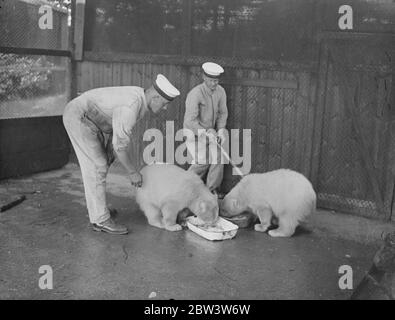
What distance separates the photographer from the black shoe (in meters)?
6.29

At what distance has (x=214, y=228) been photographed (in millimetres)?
6383

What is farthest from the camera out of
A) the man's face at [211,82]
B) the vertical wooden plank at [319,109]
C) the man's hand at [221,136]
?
the man's hand at [221,136]

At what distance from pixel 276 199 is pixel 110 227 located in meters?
2.01

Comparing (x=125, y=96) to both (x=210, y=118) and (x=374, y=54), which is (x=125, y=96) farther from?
(x=374, y=54)

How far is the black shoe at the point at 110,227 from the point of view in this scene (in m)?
6.29

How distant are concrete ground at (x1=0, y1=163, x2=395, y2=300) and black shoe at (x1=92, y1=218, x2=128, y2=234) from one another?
7 cm

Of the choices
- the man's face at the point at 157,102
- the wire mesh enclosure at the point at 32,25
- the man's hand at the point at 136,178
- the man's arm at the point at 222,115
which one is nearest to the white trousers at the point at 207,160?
the man's arm at the point at 222,115

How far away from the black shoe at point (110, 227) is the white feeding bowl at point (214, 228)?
82 centimetres

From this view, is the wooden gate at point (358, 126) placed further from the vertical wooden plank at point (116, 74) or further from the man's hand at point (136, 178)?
the vertical wooden plank at point (116, 74)

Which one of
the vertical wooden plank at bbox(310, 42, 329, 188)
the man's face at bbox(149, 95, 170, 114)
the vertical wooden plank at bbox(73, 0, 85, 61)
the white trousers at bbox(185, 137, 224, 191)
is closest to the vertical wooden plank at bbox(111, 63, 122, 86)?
the vertical wooden plank at bbox(73, 0, 85, 61)

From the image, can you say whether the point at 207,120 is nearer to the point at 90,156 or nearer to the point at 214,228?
the point at 214,228

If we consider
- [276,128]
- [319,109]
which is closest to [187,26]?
[276,128]

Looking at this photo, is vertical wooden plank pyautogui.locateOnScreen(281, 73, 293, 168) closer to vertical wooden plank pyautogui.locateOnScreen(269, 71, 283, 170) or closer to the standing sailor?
vertical wooden plank pyautogui.locateOnScreen(269, 71, 283, 170)

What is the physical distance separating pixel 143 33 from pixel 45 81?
73.7 inches
